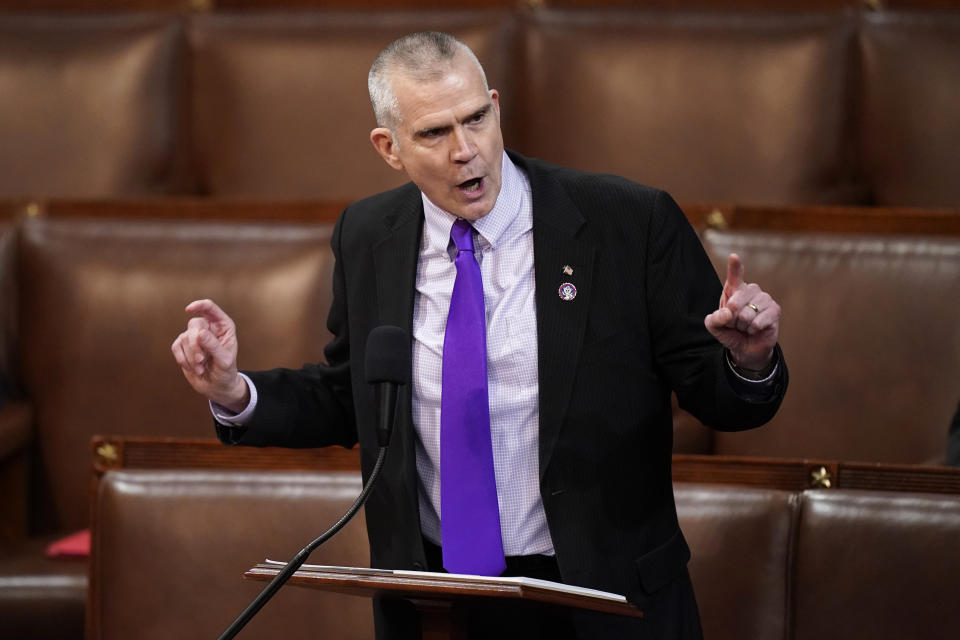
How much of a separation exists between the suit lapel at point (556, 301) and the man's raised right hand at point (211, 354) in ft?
0.66

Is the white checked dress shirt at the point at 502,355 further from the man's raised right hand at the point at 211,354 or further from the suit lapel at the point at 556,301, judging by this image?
the man's raised right hand at the point at 211,354

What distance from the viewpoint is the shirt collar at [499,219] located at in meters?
0.81

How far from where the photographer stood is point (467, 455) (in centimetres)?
77

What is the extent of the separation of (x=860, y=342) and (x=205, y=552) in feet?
2.18

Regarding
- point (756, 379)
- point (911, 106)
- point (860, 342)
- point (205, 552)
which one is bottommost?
point (205, 552)

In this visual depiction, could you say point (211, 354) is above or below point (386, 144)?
below

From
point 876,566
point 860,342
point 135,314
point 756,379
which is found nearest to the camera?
point 756,379

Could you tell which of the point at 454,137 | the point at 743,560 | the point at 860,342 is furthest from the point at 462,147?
the point at 860,342

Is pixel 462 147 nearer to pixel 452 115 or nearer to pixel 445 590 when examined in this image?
pixel 452 115

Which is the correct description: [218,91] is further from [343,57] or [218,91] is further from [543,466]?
[543,466]

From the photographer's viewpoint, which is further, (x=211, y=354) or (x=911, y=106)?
(x=911, y=106)

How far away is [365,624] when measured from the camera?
103 cm

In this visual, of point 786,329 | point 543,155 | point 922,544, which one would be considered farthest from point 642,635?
point 543,155

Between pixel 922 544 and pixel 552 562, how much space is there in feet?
1.07
